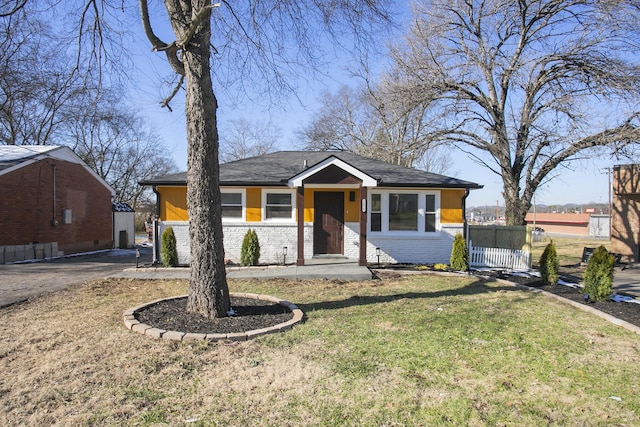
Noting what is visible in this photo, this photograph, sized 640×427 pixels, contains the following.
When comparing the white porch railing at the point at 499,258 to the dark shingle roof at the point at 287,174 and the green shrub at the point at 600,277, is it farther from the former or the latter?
the green shrub at the point at 600,277

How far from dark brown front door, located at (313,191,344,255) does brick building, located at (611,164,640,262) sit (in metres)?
13.7

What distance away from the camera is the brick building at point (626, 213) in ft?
57.0

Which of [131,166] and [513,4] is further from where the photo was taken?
[131,166]

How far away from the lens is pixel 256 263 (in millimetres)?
11867

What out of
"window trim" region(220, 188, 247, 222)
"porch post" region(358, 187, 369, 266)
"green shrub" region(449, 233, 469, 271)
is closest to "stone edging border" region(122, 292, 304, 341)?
"porch post" region(358, 187, 369, 266)

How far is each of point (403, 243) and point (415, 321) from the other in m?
6.78

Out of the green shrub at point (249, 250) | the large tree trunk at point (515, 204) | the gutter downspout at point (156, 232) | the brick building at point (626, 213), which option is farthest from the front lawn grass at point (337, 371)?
the brick building at point (626, 213)

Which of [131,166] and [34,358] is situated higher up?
[131,166]

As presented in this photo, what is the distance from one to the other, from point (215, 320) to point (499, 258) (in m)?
10.5

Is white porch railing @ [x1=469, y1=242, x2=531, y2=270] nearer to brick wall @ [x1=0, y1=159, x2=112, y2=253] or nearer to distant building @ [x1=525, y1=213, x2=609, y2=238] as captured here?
brick wall @ [x1=0, y1=159, x2=112, y2=253]

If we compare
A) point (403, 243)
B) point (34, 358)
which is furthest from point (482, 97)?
point (34, 358)

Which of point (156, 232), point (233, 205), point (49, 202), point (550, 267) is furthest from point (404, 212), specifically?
point (49, 202)

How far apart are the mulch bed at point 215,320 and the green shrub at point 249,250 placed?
15.8 ft

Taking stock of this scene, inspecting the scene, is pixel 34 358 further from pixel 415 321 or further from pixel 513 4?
pixel 513 4
